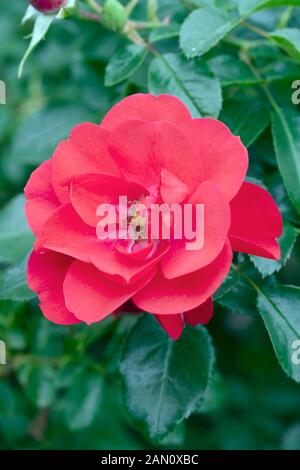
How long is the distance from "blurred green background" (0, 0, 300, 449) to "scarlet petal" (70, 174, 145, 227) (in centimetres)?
24

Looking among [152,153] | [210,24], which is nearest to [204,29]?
[210,24]

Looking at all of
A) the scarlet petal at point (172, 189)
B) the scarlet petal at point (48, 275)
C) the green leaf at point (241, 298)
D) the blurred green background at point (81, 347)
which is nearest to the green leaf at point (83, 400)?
the blurred green background at point (81, 347)

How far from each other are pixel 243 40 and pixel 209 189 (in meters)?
0.48

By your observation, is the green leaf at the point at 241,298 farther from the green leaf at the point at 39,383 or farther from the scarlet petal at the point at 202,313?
the green leaf at the point at 39,383

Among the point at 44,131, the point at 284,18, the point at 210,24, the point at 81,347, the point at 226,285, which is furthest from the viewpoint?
the point at 44,131

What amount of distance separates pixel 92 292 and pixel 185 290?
98 mm

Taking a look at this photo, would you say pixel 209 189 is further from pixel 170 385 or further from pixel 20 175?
pixel 20 175

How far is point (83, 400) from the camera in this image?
126 cm

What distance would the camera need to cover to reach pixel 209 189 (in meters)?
0.73

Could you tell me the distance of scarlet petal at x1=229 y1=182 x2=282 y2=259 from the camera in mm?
777

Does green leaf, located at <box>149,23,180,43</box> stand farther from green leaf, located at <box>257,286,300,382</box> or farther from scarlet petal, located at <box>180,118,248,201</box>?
green leaf, located at <box>257,286,300,382</box>

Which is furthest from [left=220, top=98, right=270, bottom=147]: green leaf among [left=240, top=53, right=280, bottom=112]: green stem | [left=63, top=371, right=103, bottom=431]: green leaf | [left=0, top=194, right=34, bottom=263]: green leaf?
[left=63, top=371, right=103, bottom=431]: green leaf

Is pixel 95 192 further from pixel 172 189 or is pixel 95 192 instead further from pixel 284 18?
pixel 284 18

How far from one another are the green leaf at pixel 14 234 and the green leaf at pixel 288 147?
391 mm
